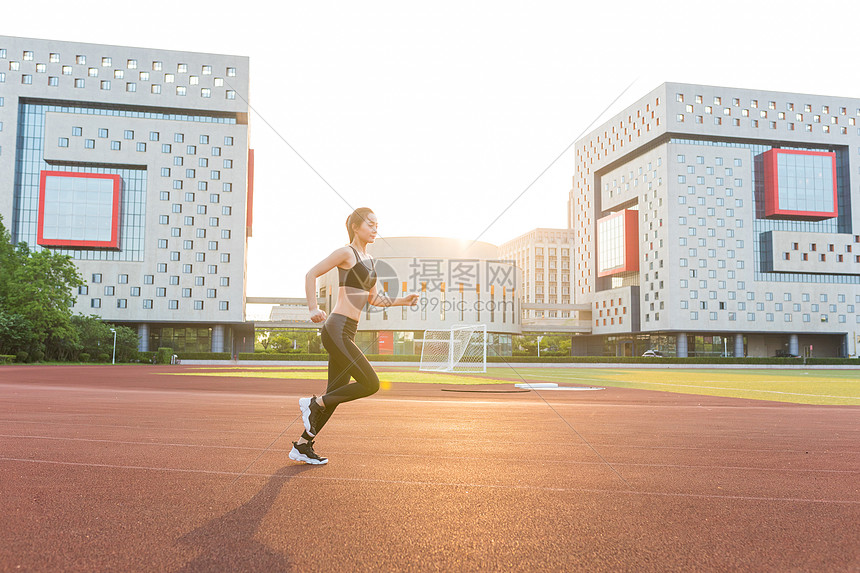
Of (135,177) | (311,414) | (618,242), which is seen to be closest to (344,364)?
(311,414)

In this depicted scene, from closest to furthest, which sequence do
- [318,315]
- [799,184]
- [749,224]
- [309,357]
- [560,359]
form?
[318,315], [309,357], [560,359], [799,184], [749,224]

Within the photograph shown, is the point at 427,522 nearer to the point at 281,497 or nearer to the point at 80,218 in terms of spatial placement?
the point at 281,497

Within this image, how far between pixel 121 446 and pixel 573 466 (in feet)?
17.1

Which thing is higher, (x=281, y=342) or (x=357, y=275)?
(x=357, y=275)

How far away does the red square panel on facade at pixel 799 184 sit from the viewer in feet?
294

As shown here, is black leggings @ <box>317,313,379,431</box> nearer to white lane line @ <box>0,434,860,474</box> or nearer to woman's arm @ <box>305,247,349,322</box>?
woman's arm @ <box>305,247,349,322</box>

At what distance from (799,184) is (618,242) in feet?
86.7

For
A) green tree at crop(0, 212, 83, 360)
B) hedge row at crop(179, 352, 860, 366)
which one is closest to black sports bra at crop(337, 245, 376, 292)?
green tree at crop(0, 212, 83, 360)

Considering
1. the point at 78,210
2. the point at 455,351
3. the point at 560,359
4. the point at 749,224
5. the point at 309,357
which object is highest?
the point at 749,224

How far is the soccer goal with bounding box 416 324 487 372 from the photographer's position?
143 ft

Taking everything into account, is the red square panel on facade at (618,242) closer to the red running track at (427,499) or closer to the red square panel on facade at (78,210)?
the red square panel on facade at (78,210)

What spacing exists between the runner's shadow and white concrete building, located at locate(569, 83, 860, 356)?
→ 297 ft

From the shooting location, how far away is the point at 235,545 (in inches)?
144

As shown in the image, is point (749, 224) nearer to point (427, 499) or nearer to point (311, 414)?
point (311, 414)
